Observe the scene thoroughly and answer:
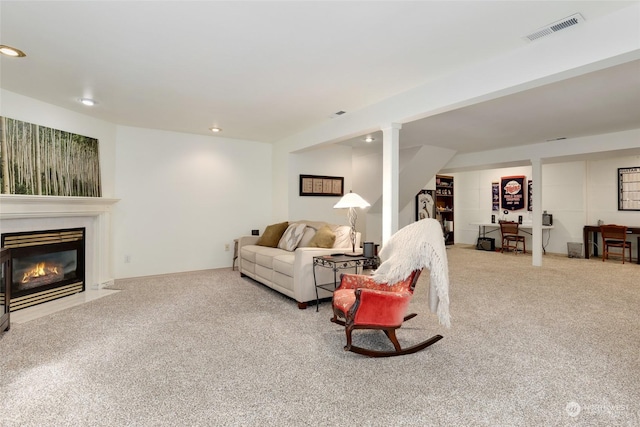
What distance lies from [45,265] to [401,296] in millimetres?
4047

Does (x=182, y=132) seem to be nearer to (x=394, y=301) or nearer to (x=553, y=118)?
(x=394, y=301)

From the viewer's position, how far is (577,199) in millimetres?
7535

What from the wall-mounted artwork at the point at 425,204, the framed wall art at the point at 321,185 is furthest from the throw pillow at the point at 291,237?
the wall-mounted artwork at the point at 425,204

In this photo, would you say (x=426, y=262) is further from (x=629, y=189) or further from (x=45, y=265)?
(x=629, y=189)

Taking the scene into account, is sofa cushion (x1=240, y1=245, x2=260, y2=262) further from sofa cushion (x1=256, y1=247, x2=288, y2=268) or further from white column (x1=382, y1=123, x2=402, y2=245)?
white column (x1=382, y1=123, x2=402, y2=245)

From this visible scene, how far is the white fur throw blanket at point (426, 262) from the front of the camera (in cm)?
234

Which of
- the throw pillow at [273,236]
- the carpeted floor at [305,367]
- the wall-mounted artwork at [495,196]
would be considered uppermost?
the wall-mounted artwork at [495,196]

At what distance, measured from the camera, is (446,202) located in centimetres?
988

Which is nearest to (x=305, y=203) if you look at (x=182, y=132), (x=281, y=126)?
(x=281, y=126)

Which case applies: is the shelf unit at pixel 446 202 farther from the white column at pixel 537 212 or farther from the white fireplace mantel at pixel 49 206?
the white fireplace mantel at pixel 49 206

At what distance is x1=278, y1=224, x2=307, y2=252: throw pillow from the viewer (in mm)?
4297

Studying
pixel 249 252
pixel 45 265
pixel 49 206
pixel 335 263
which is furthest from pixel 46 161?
A: pixel 335 263

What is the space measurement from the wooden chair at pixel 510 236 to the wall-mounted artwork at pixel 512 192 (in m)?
0.79

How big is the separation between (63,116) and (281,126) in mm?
2618
